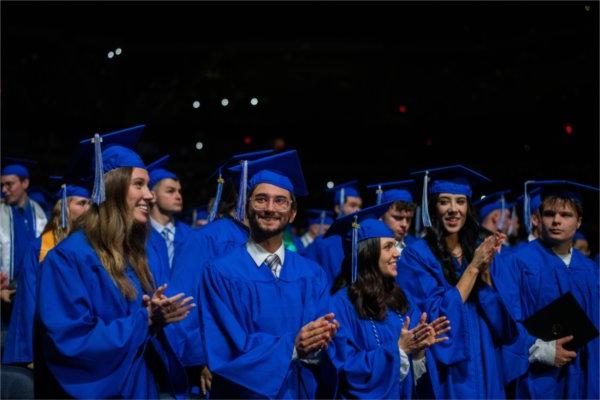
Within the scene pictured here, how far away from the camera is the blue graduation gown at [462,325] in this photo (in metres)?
5.16

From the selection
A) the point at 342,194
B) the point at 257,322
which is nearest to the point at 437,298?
the point at 257,322

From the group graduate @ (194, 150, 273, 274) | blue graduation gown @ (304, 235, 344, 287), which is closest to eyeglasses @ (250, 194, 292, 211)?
graduate @ (194, 150, 273, 274)

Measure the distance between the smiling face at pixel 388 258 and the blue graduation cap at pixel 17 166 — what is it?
4076 mm

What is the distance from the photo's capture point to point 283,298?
159 inches

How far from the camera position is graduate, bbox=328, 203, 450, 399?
4.50 m

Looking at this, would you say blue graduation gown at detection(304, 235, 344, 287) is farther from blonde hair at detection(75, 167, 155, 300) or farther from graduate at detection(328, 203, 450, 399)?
blonde hair at detection(75, 167, 155, 300)

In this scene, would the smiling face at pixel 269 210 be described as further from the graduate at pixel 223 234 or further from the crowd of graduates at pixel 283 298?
the graduate at pixel 223 234

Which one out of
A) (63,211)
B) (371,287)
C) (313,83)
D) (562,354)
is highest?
(313,83)

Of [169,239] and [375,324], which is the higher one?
[169,239]

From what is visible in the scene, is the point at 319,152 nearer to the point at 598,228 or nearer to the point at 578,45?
the point at 578,45

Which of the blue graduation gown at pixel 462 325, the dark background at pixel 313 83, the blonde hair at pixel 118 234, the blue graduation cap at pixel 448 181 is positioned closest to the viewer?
the blonde hair at pixel 118 234

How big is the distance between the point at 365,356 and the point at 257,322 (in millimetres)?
775

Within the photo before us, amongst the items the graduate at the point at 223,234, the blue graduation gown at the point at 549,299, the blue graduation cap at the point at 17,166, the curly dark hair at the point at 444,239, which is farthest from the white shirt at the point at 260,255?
the blue graduation cap at the point at 17,166

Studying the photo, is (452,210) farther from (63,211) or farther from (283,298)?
(63,211)
